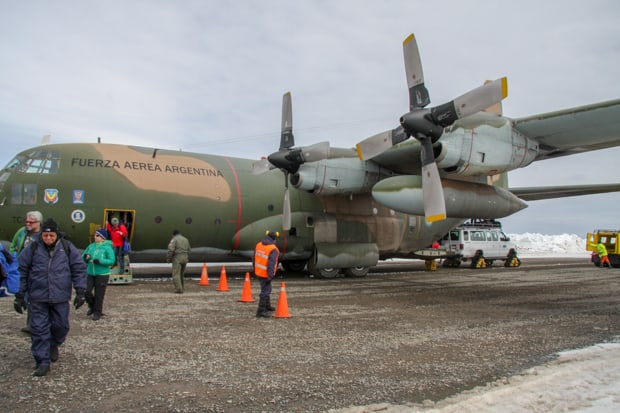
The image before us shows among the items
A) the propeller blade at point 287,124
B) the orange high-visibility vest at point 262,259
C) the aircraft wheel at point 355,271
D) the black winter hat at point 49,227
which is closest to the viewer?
the black winter hat at point 49,227

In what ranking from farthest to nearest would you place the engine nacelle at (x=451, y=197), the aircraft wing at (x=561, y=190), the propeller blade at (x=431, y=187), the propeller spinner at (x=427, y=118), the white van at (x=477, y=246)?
the white van at (x=477, y=246), the aircraft wing at (x=561, y=190), the engine nacelle at (x=451, y=197), the propeller blade at (x=431, y=187), the propeller spinner at (x=427, y=118)

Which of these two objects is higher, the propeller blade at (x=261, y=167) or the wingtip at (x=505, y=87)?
the wingtip at (x=505, y=87)

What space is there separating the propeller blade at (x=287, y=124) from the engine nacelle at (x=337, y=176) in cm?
115

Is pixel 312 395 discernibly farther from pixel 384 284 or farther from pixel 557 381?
pixel 384 284

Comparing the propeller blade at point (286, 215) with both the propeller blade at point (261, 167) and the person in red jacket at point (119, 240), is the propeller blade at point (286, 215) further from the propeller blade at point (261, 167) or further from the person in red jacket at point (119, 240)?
the person in red jacket at point (119, 240)

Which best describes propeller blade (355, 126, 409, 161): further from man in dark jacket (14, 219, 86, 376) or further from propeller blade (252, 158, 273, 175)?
man in dark jacket (14, 219, 86, 376)

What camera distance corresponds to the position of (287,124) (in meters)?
15.1

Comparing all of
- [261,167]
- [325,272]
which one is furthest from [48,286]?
[325,272]

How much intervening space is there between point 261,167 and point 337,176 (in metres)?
2.68

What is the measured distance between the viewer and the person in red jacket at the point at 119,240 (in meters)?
12.6

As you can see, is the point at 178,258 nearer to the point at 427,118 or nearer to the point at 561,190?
the point at 427,118

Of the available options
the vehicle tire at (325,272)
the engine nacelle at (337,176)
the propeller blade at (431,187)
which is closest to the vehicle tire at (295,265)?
the vehicle tire at (325,272)

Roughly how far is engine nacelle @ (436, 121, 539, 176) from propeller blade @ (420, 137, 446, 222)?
30 cm

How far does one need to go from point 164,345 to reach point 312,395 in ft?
8.51
